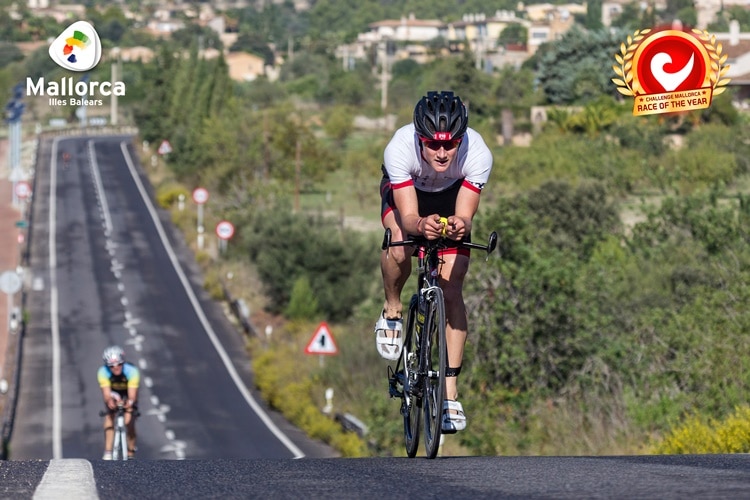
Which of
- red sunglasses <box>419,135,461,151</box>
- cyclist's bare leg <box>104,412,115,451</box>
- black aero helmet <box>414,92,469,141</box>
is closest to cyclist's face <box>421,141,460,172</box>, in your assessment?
red sunglasses <box>419,135,461,151</box>

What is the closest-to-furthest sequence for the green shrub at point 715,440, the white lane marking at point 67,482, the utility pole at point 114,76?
the white lane marking at point 67,482
the green shrub at point 715,440
the utility pole at point 114,76

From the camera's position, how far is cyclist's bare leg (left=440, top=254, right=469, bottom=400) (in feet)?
31.8

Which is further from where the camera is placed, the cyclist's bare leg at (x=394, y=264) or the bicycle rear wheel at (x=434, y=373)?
the cyclist's bare leg at (x=394, y=264)

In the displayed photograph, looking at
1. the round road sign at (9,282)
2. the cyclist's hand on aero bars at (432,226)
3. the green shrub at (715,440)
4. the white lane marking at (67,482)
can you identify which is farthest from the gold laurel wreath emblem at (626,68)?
the round road sign at (9,282)

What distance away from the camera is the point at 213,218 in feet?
267

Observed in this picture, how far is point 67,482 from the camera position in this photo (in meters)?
6.96

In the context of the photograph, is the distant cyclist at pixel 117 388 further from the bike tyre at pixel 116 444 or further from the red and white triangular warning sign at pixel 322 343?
the red and white triangular warning sign at pixel 322 343

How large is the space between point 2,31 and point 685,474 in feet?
338

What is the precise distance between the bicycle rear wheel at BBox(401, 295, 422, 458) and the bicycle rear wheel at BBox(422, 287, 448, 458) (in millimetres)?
186

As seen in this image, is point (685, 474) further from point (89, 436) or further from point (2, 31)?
point (2, 31)

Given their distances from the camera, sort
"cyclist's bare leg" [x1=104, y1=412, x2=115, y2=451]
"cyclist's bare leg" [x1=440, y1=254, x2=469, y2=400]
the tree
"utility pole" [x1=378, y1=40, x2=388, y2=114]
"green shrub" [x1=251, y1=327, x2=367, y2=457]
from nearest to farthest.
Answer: "cyclist's bare leg" [x1=440, y1=254, x2=469, y2=400] → "cyclist's bare leg" [x1=104, y1=412, x2=115, y2=451] → "green shrub" [x1=251, y1=327, x2=367, y2=457] → the tree → "utility pole" [x1=378, y1=40, x2=388, y2=114]

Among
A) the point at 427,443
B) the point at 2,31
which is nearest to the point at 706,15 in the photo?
the point at 427,443

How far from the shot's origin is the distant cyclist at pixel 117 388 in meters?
18.9

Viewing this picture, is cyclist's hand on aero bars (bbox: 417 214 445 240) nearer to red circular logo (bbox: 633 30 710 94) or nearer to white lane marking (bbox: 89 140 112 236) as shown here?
red circular logo (bbox: 633 30 710 94)
